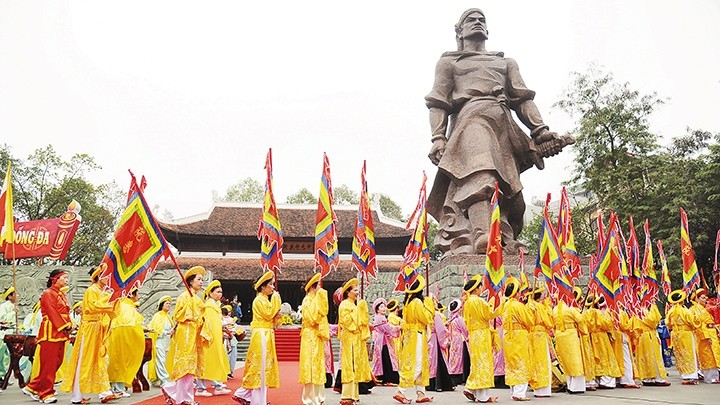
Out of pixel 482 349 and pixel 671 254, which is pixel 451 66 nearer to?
pixel 482 349

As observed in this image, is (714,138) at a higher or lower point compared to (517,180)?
higher

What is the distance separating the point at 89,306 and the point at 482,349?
5.00m

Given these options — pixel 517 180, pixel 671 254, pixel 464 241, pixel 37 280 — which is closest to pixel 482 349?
pixel 464 241

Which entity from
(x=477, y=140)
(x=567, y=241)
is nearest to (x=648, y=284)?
(x=567, y=241)

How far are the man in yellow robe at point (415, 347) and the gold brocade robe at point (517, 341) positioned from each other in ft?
3.49

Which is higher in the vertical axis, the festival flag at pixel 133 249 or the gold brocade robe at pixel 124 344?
the festival flag at pixel 133 249

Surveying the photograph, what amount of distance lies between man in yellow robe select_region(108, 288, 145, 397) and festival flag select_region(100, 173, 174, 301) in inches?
43.2

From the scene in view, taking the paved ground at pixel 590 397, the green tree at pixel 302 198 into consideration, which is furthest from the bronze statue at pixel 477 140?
the green tree at pixel 302 198

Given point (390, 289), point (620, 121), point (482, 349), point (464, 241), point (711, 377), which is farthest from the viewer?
point (620, 121)

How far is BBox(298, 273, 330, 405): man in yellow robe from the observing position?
20.6ft

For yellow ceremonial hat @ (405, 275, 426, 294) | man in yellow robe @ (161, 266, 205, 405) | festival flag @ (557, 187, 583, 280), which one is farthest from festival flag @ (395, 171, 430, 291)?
man in yellow robe @ (161, 266, 205, 405)

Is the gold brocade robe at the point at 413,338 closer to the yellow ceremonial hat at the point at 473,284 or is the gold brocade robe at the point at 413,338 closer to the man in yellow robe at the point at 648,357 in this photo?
the yellow ceremonial hat at the point at 473,284

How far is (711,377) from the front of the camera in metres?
9.35

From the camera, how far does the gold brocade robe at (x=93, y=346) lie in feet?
22.4
